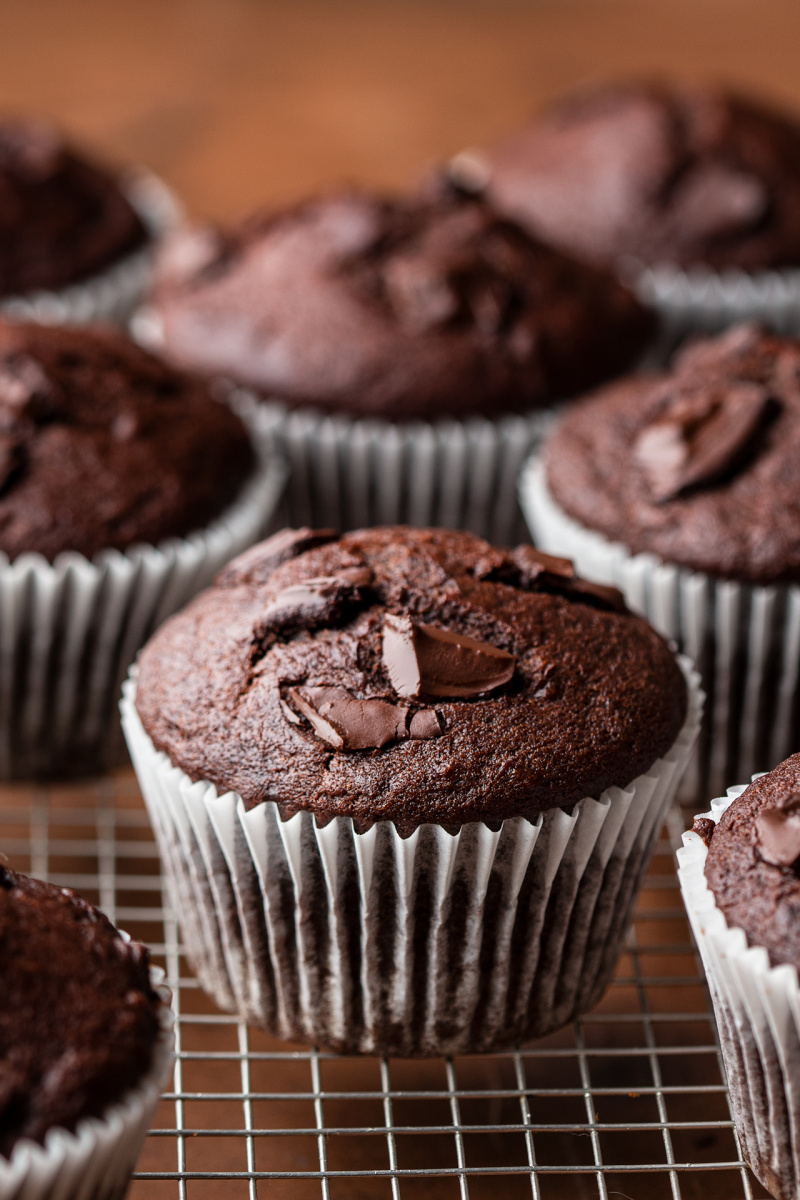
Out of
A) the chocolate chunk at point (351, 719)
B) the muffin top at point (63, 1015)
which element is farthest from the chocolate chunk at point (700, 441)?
the muffin top at point (63, 1015)

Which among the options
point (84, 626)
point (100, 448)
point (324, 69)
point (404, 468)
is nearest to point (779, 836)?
point (84, 626)

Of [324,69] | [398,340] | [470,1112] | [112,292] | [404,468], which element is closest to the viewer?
[470,1112]

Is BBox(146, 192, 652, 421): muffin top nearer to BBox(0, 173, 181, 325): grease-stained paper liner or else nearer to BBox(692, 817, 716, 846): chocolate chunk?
BBox(0, 173, 181, 325): grease-stained paper liner

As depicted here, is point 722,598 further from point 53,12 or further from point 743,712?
point 53,12

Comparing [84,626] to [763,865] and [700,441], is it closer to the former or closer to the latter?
[700,441]

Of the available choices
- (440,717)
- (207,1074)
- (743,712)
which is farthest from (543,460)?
(207,1074)

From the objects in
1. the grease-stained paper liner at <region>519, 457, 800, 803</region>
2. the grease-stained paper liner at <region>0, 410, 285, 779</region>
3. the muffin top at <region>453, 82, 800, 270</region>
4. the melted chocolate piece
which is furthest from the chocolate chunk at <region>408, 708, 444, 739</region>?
the muffin top at <region>453, 82, 800, 270</region>
